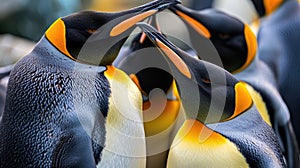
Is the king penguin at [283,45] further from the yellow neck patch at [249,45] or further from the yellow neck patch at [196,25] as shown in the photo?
the yellow neck patch at [196,25]

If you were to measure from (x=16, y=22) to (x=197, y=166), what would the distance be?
189cm

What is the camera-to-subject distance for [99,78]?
0.70 m

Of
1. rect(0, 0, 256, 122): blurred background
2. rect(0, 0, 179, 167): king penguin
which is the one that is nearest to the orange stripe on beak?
rect(0, 0, 179, 167): king penguin

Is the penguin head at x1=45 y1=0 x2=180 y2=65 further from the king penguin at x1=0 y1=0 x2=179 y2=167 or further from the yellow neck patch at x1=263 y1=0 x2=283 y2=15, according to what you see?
the yellow neck patch at x1=263 y1=0 x2=283 y2=15

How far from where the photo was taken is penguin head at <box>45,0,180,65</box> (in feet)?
2.24

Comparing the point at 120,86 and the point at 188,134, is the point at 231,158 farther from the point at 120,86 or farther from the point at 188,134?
the point at 120,86

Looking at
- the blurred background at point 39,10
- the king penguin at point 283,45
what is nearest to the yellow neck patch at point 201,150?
Answer: the king penguin at point 283,45

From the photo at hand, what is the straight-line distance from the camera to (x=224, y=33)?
0.84m

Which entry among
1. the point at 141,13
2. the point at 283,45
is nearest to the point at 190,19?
the point at 141,13

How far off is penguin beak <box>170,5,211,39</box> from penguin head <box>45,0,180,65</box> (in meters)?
0.08

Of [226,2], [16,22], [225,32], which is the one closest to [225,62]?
[225,32]

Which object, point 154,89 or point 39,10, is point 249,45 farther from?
point 39,10

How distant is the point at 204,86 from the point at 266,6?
44 cm

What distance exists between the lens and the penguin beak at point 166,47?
65 centimetres
